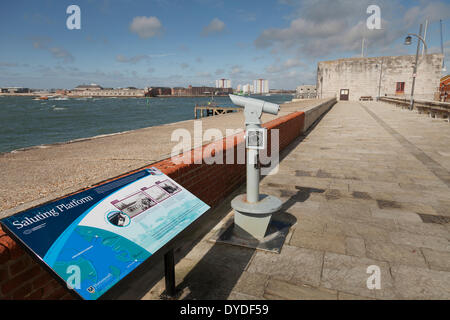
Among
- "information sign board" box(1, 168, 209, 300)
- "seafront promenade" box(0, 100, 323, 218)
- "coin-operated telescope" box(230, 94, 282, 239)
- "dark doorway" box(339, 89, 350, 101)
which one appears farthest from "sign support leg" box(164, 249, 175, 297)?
"dark doorway" box(339, 89, 350, 101)

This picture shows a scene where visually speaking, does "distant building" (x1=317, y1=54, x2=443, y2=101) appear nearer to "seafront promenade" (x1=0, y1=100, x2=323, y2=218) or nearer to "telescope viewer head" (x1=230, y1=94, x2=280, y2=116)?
"seafront promenade" (x1=0, y1=100, x2=323, y2=218)

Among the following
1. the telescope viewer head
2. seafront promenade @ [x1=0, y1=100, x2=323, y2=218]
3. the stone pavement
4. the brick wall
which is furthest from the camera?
the telescope viewer head

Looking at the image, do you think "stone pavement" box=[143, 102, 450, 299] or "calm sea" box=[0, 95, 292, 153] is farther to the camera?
"calm sea" box=[0, 95, 292, 153]

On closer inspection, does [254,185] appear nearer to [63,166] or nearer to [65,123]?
[63,166]

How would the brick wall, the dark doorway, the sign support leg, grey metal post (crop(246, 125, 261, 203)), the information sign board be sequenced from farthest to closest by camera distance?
the dark doorway
grey metal post (crop(246, 125, 261, 203))
the sign support leg
the brick wall
the information sign board

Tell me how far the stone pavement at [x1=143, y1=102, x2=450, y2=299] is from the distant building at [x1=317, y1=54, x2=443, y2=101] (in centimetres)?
5112

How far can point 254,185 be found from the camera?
11.0ft

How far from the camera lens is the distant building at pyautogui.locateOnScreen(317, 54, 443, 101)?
46781mm

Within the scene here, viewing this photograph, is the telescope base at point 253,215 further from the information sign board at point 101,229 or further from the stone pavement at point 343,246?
the information sign board at point 101,229

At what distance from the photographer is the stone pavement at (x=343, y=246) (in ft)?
8.43

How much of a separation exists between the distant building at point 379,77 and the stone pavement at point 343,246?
168ft

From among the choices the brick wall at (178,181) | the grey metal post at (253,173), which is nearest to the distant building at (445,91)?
the brick wall at (178,181)
